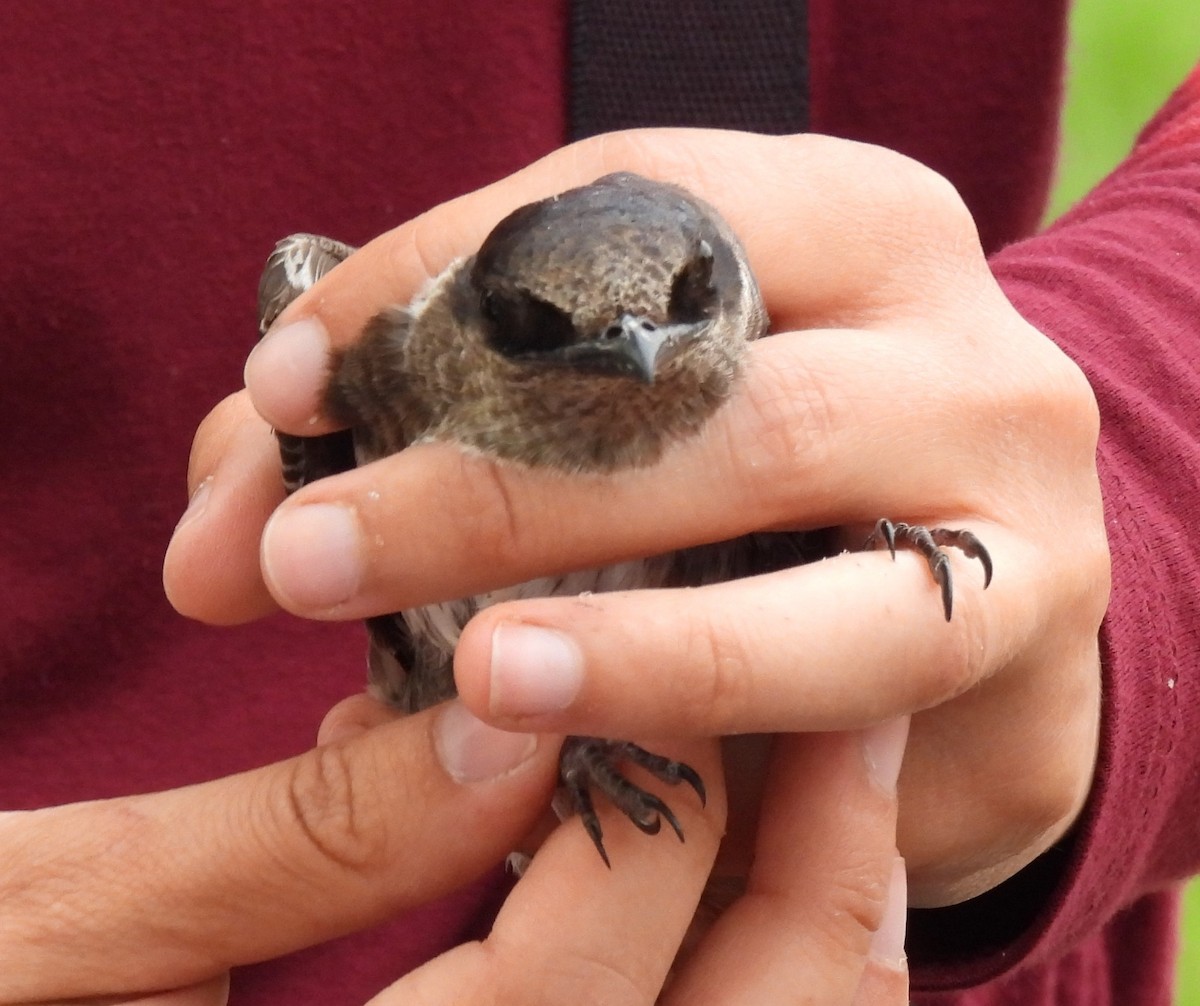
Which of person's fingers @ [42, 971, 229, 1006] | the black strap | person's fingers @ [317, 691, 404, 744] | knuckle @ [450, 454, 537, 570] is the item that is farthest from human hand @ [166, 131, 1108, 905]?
the black strap

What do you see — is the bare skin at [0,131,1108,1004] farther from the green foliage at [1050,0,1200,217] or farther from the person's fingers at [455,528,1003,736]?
the green foliage at [1050,0,1200,217]

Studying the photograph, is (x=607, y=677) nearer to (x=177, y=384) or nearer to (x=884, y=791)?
(x=884, y=791)

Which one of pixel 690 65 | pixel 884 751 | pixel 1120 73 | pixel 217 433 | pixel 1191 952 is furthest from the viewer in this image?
pixel 1120 73

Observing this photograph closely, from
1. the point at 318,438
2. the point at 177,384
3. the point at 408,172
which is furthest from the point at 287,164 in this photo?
the point at 318,438

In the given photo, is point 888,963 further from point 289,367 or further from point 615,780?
point 289,367

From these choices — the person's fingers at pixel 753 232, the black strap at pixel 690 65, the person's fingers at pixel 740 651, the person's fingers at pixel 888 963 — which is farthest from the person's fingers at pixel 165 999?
the black strap at pixel 690 65

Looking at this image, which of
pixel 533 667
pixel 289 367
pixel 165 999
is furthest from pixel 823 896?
pixel 289 367
